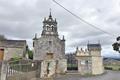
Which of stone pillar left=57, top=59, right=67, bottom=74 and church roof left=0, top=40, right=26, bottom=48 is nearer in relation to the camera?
stone pillar left=57, top=59, right=67, bottom=74

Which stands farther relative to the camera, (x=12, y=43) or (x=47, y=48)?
(x=47, y=48)

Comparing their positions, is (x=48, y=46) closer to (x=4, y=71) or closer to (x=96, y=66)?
(x=96, y=66)

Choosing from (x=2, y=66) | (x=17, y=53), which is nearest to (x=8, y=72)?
(x=2, y=66)

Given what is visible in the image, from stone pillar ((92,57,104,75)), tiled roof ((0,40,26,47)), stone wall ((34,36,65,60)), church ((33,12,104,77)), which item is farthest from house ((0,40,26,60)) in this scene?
stone pillar ((92,57,104,75))

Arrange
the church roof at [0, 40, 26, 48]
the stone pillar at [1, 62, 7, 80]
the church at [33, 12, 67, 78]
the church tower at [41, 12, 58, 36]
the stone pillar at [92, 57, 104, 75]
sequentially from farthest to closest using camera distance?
the church tower at [41, 12, 58, 36]
the church at [33, 12, 67, 78]
the church roof at [0, 40, 26, 48]
the stone pillar at [92, 57, 104, 75]
the stone pillar at [1, 62, 7, 80]

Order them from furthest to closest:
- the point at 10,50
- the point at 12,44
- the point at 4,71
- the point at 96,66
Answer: the point at 12,44 → the point at 10,50 → the point at 96,66 → the point at 4,71

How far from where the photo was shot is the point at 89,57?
26828 millimetres

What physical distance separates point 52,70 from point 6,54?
32.4 ft

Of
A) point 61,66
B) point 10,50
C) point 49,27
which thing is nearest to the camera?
point 61,66

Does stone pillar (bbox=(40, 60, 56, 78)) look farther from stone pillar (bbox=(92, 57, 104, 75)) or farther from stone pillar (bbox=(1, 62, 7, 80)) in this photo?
stone pillar (bbox=(1, 62, 7, 80))

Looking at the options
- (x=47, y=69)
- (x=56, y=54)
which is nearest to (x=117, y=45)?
(x=47, y=69)

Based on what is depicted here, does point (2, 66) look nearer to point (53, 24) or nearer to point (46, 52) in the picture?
point (46, 52)

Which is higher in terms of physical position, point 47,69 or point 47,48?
point 47,48

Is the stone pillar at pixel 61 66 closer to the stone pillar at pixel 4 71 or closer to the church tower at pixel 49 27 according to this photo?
the church tower at pixel 49 27
